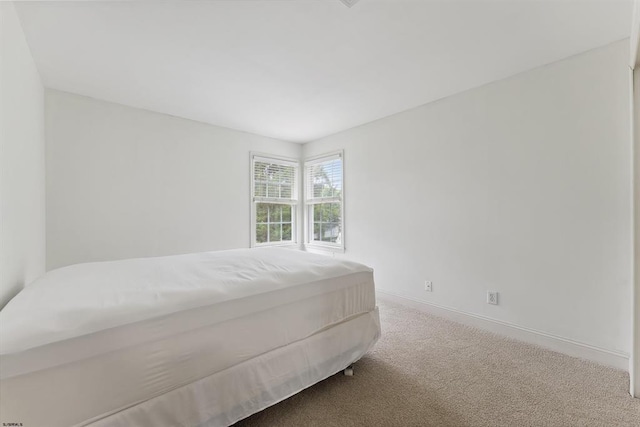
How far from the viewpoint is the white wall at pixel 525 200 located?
1927 mm

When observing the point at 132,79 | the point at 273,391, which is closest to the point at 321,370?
the point at 273,391

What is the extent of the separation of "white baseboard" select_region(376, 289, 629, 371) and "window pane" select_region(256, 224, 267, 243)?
2398mm

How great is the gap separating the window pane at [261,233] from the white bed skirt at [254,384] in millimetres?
2649

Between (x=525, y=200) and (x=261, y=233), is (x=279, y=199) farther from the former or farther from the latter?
(x=525, y=200)

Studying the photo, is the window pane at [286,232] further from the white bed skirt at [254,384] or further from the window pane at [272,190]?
the white bed skirt at [254,384]

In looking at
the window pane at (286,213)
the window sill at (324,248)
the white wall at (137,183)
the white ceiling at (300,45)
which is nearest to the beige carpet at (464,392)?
the window sill at (324,248)

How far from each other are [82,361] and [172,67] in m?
2.24

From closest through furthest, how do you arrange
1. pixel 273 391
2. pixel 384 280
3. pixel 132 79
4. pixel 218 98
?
pixel 273 391, pixel 132 79, pixel 218 98, pixel 384 280

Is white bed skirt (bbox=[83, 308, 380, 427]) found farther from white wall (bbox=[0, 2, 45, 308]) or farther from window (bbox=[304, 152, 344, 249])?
window (bbox=[304, 152, 344, 249])

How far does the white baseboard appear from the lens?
1896 mm

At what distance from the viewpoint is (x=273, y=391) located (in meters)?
1.42

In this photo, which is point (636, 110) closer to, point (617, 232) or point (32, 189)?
point (617, 232)

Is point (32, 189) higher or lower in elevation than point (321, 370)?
higher

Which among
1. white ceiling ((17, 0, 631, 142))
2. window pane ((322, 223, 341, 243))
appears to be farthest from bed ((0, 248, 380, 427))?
window pane ((322, 223, 341, 243))
